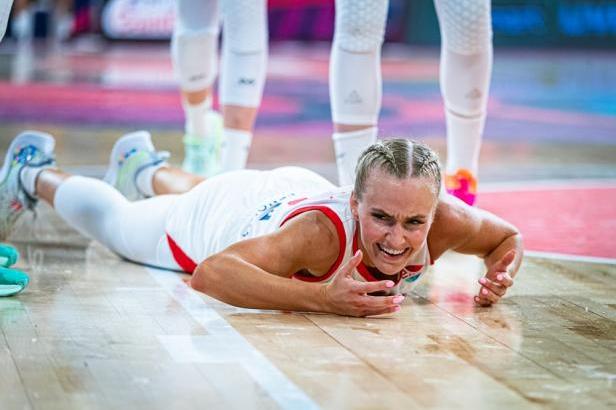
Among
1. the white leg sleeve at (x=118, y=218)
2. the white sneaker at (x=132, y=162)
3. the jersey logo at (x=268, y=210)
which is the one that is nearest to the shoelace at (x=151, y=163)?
the white sneaker at (x=132, y=162)

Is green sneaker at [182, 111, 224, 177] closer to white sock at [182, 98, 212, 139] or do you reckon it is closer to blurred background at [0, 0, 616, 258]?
white sock at [182, 98, 212, 139]

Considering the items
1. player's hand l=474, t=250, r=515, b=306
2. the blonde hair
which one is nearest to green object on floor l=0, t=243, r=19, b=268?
the blonde hair

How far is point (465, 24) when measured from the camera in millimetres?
4738

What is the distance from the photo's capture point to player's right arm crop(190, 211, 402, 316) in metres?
3.43

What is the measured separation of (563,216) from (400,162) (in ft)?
7.71

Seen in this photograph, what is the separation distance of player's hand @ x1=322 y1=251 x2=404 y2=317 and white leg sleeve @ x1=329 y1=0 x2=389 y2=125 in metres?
1.47

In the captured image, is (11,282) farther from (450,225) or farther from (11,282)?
(450,225)

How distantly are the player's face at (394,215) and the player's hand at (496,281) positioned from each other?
1.24 feet

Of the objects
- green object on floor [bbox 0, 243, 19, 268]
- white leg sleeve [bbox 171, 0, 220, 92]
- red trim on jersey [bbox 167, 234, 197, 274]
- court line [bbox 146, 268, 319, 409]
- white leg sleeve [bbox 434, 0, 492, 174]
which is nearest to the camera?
court line [bbox 146, 268, 319, 409]

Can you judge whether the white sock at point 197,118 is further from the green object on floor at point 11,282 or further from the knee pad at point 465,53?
the green object on floor at point 11,282

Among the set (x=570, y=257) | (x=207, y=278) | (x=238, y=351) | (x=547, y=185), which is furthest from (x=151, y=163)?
(x=547, y=185)

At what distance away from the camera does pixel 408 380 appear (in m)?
2.91

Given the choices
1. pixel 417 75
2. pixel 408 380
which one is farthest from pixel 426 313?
pixel 417 75

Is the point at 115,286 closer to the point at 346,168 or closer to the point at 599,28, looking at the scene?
the point at 346,168
